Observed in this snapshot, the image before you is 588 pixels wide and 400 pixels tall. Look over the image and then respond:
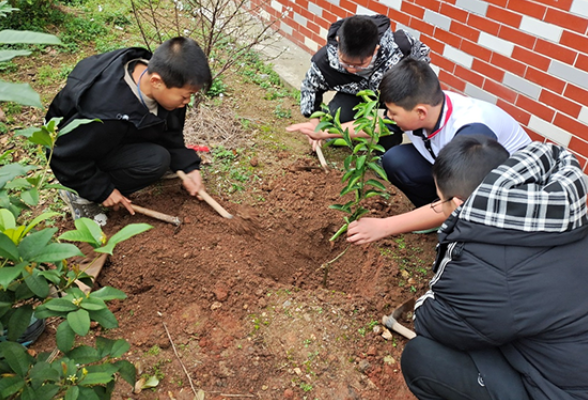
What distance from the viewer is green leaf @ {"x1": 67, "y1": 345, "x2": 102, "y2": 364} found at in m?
1.27

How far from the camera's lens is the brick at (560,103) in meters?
2.77

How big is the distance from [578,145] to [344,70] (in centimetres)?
159

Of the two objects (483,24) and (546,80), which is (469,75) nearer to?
(483,24)

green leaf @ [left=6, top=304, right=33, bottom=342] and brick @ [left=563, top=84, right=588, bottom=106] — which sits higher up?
brick @ [left=563, top=84, right=588, bottom=106]

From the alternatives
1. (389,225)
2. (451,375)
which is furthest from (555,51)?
(451,375)

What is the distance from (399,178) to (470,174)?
1290 millimetres

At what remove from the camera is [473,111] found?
2529 mm

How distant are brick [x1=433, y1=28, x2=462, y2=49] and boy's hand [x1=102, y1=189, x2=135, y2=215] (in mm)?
2500

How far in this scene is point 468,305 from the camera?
1628 mm

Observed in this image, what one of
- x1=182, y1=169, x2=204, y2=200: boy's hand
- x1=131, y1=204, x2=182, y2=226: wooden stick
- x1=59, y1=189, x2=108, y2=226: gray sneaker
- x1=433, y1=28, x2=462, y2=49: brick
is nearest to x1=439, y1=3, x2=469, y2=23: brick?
x1=433, y1=28, x2=462, y2=49: brick

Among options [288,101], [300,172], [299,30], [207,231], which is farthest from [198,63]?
[299,30]

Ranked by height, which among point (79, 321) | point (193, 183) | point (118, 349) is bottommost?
point (193, 183)

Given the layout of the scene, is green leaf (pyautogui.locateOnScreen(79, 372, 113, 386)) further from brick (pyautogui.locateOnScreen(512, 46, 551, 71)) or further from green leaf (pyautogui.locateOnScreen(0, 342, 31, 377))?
brick (pyautogui.locateOnScreen(512, 46, 551, 71))

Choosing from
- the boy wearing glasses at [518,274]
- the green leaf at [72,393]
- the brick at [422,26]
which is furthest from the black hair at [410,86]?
the green leaf at [72,393]
